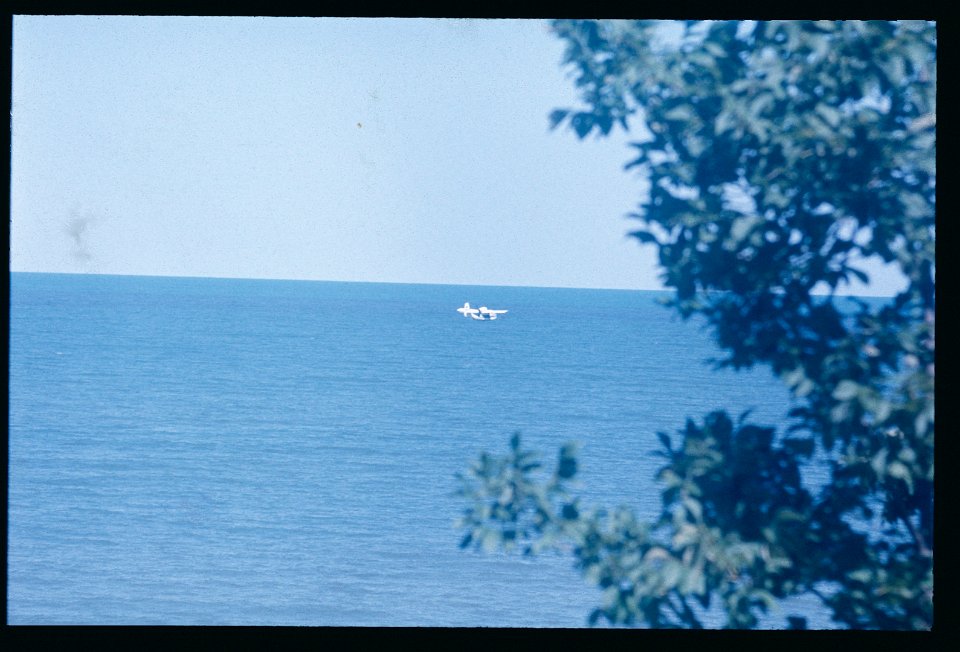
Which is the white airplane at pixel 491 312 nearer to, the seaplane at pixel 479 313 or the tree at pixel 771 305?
the seaplane at pixel 479 313

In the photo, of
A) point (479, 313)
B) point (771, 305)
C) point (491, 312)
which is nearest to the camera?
point (771, 305)

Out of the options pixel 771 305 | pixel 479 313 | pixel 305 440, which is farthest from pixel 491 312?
pixel 771 305

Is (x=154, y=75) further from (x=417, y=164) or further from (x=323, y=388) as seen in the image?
(x=323, y=388)

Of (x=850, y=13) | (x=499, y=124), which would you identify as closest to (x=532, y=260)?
(x=499, y=124)

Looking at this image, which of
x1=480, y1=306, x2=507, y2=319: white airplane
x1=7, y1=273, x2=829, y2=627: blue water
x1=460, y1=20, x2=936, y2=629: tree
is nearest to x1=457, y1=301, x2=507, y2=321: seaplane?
x1=480, y1=306, x2=507, y2=319: white airplane

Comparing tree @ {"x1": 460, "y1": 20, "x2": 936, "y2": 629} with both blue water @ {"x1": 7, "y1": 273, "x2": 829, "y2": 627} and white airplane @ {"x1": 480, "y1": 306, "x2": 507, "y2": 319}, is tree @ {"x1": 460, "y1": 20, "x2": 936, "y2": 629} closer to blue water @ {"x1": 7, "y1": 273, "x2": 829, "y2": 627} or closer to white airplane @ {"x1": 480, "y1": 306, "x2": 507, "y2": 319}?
blue water @ {"x1": 7, "y1": 273, "x2": 829, "y2": 627}

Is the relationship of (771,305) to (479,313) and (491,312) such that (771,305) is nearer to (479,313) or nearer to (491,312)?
(479,313)
